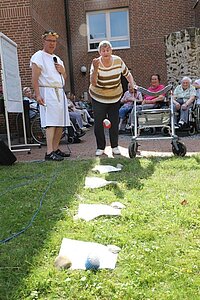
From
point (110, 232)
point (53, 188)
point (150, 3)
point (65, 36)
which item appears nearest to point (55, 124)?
point (53, 188)

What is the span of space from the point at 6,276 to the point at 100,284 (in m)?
0.49

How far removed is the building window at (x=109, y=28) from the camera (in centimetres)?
1345

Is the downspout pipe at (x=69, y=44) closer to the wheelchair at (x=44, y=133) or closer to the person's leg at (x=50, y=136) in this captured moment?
the wheelchair at (x=44, y=133)

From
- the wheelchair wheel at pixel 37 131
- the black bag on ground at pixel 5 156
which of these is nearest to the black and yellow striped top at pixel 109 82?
the black bag on ground at pixel 5 156

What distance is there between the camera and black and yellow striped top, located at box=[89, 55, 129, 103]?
4.76m

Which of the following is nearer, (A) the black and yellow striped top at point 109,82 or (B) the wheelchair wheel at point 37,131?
(A) the black and yellow striped top at point 109,82

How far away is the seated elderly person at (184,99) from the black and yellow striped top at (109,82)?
2.28m

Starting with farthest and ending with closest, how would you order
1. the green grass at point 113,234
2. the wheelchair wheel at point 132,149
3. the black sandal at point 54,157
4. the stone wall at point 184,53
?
the stone wall at point 184,53
the black sandal at point 54,157
the wheelchair wheel at point 132,149
the green grass at point 113,234

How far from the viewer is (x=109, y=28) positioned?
44.6 ft

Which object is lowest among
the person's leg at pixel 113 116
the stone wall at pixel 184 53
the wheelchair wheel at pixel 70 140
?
the wheelchair wheel at pixel 70 140

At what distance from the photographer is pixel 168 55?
33.8 ft

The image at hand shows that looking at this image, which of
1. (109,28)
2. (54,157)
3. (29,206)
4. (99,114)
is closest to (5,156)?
(54,157)

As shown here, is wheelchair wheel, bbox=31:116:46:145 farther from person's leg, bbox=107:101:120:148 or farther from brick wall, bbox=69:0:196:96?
brick wall, bbox=69:0:196:96

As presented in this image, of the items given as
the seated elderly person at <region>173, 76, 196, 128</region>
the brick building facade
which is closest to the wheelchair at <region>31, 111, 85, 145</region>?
the seated elderly person at <region>173, 76, 196, 128</region>
